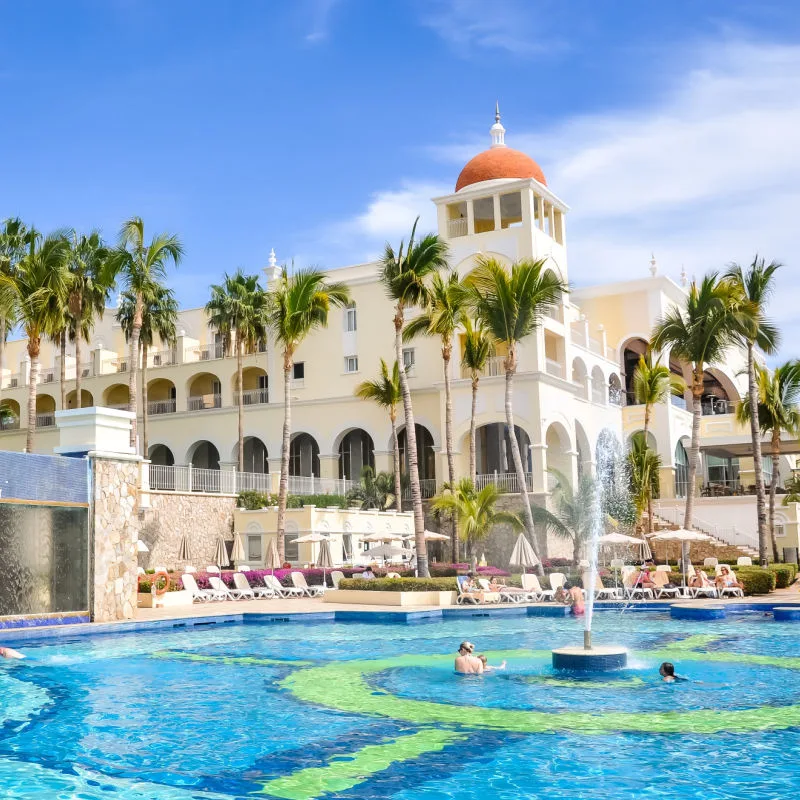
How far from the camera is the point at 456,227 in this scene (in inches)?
1554

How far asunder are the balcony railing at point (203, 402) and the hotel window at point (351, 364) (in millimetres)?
6554

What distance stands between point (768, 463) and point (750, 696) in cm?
4340

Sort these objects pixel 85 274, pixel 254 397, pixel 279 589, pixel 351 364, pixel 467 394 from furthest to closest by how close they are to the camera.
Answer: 1. pixel 254 397
2. pixel 351 364
3. pixel 467 394
4. pixel 85 274
5. pixel 279 589

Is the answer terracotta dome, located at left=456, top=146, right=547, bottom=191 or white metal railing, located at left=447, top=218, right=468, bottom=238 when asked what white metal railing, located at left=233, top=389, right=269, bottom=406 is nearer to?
white metal railing, located at left=447, top=218, right=468, bottom=238

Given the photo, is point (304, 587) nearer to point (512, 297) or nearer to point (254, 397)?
point (512, 297)

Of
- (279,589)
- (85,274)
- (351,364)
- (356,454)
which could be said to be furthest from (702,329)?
(85,274)

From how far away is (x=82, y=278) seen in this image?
107ft

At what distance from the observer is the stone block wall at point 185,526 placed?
96.0ft

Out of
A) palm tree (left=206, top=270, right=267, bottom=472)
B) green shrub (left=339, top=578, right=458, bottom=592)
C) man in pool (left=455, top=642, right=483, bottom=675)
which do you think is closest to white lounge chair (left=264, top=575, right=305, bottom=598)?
green shrub (left=339, top=578, right=458, bottom=592)

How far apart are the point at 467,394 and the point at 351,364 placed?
6542mm

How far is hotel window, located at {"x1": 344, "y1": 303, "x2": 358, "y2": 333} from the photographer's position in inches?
1635

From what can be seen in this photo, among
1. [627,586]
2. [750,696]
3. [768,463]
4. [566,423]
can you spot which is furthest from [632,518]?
[750,696]

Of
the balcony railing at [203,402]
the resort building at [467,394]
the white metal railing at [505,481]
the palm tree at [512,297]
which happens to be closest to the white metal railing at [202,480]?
the resort building at [467,394]

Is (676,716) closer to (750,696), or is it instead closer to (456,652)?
(750,696)
